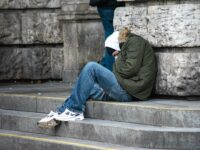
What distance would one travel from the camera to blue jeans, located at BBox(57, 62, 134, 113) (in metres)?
8.19

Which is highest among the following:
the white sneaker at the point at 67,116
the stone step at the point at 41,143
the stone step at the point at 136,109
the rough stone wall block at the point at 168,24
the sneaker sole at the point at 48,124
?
the rough stone wall block at the point at 168,24

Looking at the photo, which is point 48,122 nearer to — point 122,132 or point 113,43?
point 122,132

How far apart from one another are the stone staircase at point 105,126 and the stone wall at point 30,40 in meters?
2.07

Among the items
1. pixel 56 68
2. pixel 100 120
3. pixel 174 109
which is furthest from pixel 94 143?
pixel 56 68

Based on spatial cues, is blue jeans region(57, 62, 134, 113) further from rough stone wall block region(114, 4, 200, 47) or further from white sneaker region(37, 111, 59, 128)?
rough stone wall block region(114, 4, 200, 47)

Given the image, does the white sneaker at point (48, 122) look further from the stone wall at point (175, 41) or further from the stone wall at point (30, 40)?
the stone wall at point (30, 40)

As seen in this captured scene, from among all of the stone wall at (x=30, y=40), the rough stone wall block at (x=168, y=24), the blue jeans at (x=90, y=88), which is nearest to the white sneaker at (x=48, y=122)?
the blue jeans at (x=90, y=88)

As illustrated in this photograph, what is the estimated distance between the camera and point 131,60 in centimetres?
812

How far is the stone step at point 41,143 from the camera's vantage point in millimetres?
7637

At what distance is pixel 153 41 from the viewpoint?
846 cm

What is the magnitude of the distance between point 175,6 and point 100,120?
62.2 inches

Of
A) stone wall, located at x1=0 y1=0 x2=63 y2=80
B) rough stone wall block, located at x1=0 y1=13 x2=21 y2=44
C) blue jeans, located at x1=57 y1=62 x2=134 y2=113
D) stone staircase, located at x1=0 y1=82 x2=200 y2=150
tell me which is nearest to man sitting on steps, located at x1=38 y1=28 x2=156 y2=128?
blue jeans, located at x1=57 y1=62 x2=134 y2=113

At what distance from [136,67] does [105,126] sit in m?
0.80

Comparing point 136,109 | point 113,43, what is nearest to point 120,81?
point 136,109
